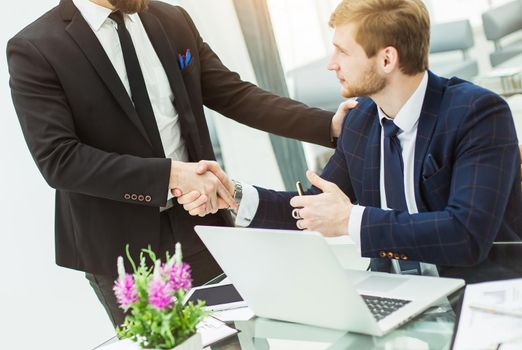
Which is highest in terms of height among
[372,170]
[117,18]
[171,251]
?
[117,18]

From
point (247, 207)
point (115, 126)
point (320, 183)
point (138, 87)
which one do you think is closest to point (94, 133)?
point (115, 126)

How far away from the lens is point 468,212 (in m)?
1.93

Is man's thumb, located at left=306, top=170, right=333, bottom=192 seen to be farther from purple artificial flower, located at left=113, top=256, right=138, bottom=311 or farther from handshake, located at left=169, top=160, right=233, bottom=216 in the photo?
purple artificial flower, located at left=113, top=256, right=138, bottom=311

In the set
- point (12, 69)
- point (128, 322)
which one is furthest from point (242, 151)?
point (128, 322)

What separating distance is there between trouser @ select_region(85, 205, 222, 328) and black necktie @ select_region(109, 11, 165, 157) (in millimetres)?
247

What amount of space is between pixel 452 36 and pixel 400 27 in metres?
2.98

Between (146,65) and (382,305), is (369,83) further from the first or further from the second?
(146,65)

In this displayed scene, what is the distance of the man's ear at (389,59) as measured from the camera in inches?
86.7

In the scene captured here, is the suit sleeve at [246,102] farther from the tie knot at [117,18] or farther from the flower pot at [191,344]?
the flower pot at [191,344]

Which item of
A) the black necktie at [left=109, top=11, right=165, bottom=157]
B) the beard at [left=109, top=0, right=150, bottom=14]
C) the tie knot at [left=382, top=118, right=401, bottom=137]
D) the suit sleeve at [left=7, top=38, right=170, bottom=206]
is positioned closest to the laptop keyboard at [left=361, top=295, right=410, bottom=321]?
the tie knot at [left=382, top=118, right=401, bottom=137]

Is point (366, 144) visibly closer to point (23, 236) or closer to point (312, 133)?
point (312, 133)

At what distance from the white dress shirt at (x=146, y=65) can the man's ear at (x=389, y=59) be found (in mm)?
824

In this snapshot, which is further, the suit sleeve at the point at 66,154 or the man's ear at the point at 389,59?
the suit sleeve at the point at 66,154

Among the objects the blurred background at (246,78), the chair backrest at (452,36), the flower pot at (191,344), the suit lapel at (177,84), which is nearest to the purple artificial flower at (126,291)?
the flower pot at (191,344)
